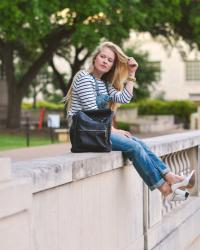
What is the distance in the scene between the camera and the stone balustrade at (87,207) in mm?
4020

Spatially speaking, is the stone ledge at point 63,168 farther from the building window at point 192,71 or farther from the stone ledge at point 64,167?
the building window at point 192,71

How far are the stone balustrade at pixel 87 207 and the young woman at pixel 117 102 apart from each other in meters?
0.19

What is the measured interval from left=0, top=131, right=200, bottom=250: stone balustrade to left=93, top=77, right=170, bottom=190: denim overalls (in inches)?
4.9

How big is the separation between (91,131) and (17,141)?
23461 millimetres

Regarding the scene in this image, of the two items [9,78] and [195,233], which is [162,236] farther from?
[9,78]

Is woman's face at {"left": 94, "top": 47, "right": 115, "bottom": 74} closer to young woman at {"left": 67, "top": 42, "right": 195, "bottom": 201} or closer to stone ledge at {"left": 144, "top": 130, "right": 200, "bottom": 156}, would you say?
young woman at {"left": 67, "top": 42, "right": 195, "bottom": 201}

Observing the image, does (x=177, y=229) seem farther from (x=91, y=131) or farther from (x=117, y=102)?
(x=91, y=131)

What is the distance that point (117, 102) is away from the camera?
679cm

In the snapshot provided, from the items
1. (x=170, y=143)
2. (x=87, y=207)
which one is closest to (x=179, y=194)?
(x=87, y=207)

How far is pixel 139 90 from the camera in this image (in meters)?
51.4

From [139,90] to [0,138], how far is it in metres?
22.4

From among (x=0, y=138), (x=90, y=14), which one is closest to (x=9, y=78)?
(x=0, y=138)

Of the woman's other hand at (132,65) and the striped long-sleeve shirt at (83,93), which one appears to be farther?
the woman's other hand at (132,65)

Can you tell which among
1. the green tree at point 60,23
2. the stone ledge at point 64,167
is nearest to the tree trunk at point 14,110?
the green tree at point 60,23
